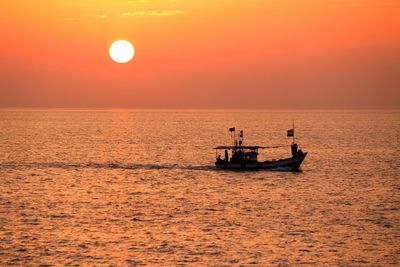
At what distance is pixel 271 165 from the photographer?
104062 millimetres

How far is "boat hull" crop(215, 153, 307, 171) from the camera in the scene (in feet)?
334

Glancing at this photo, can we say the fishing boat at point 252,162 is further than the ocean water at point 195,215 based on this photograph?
Yes

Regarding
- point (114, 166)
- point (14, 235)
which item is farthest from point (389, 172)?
point (14, 235)

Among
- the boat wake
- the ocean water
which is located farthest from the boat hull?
the boat wake

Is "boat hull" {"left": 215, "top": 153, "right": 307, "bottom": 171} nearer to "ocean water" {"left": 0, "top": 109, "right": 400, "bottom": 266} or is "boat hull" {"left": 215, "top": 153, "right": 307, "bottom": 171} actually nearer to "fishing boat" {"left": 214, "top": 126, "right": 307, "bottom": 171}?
"fishing boat" {"left": 214, "top": 126, "right": 307, "bottom": 171}

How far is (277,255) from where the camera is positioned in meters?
50.2

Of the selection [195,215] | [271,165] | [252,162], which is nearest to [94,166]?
[252,162]

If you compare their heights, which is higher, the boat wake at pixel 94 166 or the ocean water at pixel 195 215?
the boat wake at pixel 94 166

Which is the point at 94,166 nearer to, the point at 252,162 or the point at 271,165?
the point at 252,162

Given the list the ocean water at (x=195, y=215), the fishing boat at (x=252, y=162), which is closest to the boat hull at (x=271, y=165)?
the fishing boat at (x=252, y=162)

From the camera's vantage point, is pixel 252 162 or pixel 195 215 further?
pixel 252 162

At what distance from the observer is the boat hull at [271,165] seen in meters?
102

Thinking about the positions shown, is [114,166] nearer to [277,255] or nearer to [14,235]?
[14,235]

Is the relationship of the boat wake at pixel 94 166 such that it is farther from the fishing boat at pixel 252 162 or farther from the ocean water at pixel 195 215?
the fishing boat at pixel 252 162
